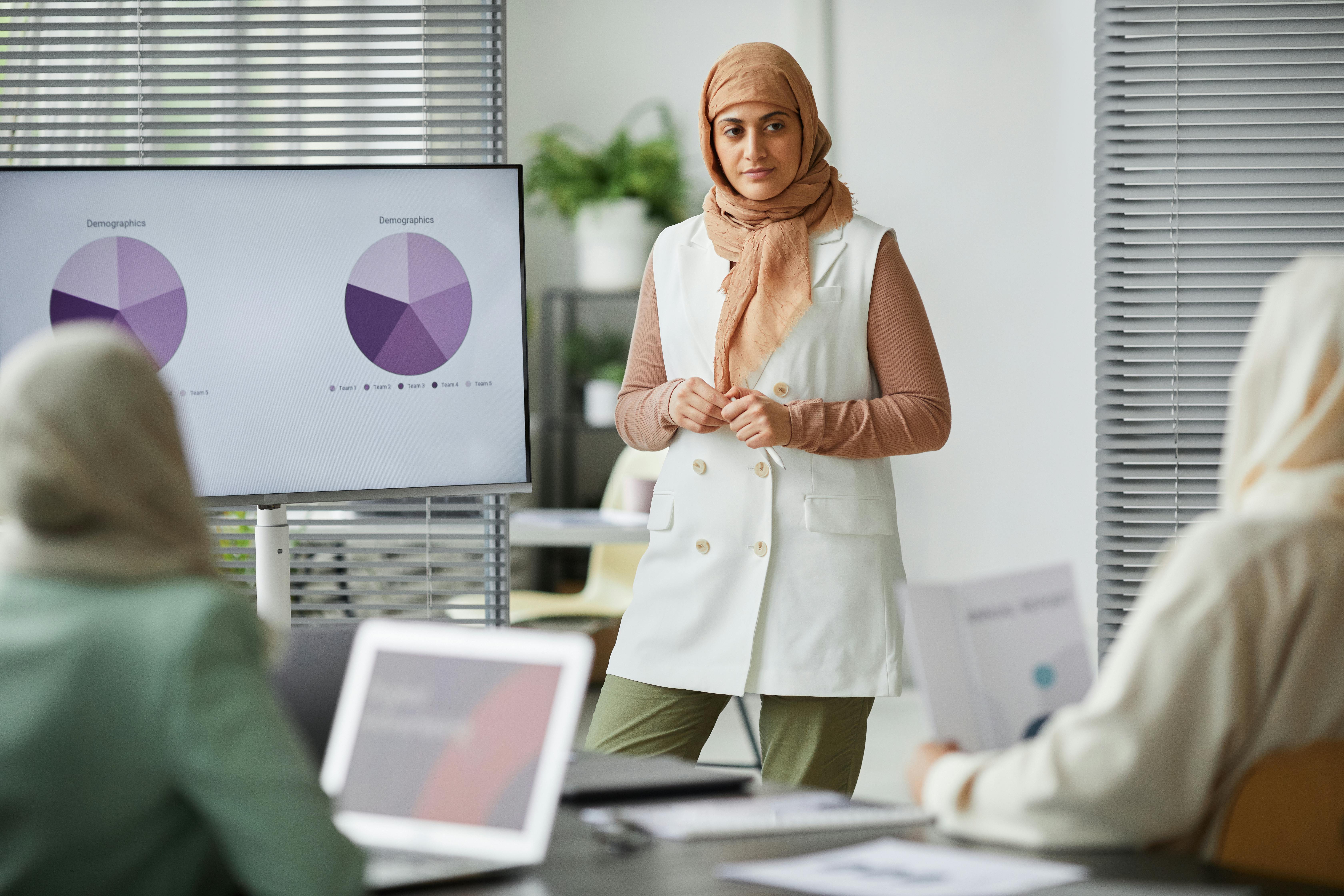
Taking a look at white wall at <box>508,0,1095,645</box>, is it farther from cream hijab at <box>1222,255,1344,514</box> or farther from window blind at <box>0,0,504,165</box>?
cream hijab at <box>1222,255,1344,514</box>

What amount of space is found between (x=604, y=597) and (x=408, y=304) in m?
2.87

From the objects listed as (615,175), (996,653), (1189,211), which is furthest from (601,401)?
(996,653)

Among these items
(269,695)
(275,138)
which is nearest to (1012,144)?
(275,138)

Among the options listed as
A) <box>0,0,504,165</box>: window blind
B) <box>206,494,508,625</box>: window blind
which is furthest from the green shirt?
<box>0,0,504,165</box>: window blind

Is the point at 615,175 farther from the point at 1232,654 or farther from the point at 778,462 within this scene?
the point at 1232,654

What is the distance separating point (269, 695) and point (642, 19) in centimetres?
561

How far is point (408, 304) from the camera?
97.0 inches

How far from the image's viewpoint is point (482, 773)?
1168 mm

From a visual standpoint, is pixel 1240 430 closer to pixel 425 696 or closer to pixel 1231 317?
pixel 425 696

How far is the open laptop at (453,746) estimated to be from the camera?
1132 mm

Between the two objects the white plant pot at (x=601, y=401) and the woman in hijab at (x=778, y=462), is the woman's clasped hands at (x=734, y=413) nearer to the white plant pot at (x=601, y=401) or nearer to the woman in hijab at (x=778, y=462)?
the woman in hijab at (x=778, y=462)

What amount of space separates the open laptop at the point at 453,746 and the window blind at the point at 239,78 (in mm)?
1901

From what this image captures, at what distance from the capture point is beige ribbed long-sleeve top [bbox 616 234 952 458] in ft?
6.68

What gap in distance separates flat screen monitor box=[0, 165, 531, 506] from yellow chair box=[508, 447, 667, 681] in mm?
2167
